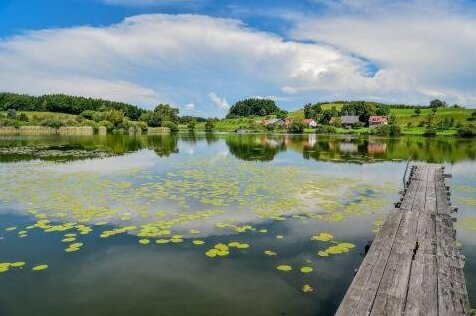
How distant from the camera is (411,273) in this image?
7223 millimetres

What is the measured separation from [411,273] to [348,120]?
5551 inches

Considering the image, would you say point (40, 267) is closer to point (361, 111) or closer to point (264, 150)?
point (264, 150)

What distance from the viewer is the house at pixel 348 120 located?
455 ft

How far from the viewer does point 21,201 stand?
624 inches

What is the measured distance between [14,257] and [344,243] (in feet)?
29.8

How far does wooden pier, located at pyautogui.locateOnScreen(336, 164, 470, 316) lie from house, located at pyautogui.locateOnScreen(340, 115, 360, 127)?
5187 inches

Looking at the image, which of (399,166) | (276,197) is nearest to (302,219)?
(276,197)

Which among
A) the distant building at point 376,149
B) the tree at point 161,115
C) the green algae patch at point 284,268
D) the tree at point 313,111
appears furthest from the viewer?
the tree at point 313,111

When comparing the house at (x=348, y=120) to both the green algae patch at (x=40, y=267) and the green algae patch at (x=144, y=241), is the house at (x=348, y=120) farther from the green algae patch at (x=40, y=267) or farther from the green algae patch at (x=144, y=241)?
the green algae patch at (x=40, y=267)

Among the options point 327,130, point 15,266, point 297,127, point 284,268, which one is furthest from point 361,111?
point 15,266

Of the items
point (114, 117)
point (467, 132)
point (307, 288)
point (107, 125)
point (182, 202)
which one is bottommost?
point (307, 288)

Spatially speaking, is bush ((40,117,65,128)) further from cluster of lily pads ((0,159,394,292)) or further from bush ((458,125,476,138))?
bush ((458,125,476,138))

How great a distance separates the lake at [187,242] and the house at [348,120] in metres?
121

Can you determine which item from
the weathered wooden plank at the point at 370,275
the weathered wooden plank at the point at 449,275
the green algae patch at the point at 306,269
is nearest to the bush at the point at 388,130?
the weathered wooden plank at the point at 449,275
